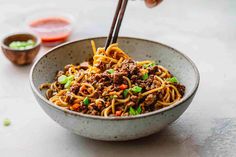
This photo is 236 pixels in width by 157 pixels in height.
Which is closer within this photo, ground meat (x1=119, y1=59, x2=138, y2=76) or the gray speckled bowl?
the gray speckled bowl

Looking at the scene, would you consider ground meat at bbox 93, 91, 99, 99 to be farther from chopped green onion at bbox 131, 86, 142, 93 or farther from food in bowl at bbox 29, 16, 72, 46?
food in bowl at bbox 29, 16, 72, 46

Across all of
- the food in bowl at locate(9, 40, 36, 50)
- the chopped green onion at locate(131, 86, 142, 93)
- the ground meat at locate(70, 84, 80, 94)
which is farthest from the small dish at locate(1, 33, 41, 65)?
the chopped green onion at locate(131, 86, 142, 93)

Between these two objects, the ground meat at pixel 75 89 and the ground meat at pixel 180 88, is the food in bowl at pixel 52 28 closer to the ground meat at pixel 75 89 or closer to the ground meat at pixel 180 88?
the ground meat at pixel 75 89

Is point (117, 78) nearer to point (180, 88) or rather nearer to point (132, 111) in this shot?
point (132, 111)

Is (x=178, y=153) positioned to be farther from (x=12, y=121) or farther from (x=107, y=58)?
(x=12, y=121)

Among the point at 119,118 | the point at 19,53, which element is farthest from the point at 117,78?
the point at 19,53
